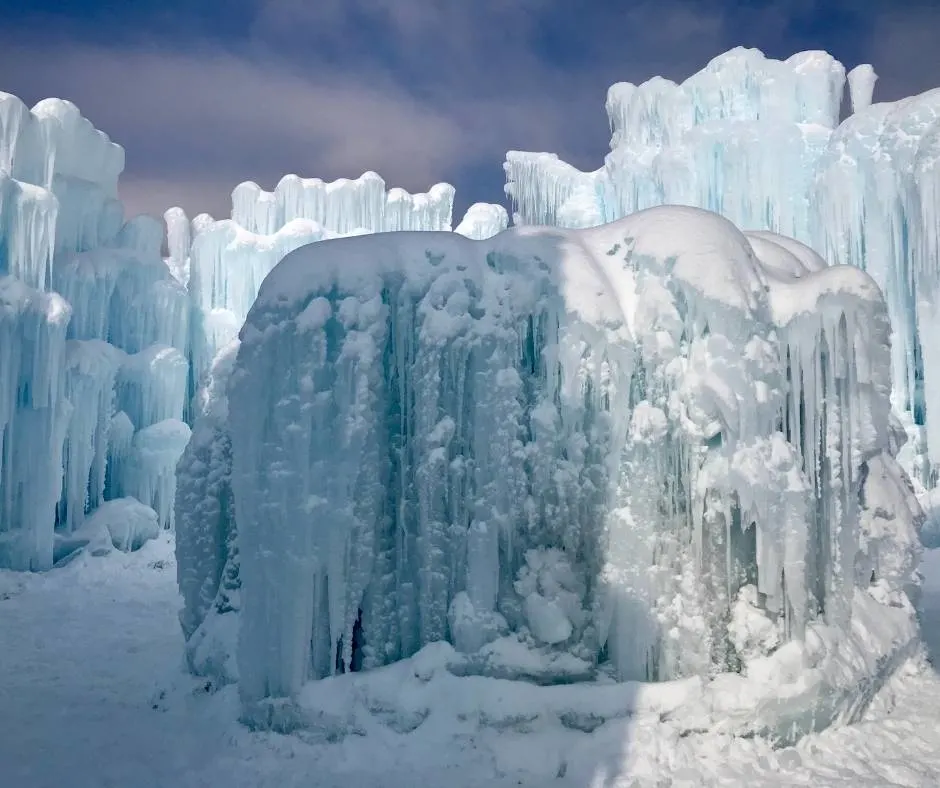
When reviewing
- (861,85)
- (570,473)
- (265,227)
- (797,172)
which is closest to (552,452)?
(570,473)

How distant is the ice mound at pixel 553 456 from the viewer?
6.85 metres

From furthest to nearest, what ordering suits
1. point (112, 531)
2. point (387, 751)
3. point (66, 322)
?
1. point (112, 531)
2. point (66, 322)
3. point (387, 751)

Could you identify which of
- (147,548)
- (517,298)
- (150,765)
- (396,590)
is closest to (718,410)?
(517,298)

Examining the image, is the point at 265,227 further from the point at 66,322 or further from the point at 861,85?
the point at 861,85

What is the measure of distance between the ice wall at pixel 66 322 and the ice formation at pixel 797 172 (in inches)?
539

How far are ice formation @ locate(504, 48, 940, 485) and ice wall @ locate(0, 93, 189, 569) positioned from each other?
1370 cm

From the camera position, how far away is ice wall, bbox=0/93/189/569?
16.0 metres

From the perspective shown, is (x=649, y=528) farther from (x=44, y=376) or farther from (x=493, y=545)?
(x=44, y=376)

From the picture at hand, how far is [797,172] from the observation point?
2125 centimetres

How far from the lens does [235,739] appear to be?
6957mm

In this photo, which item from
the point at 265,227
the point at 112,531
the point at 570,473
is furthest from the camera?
the point at 265,227

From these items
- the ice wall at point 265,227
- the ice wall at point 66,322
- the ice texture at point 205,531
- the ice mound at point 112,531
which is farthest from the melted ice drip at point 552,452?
the ice wall at point 265,227

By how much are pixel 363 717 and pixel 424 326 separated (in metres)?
3.61

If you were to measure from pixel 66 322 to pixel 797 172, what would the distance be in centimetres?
1912
